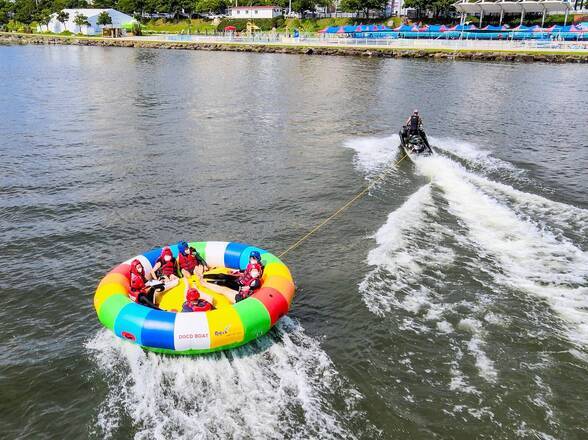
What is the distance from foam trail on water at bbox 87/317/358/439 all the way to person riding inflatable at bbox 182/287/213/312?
101 centimetres

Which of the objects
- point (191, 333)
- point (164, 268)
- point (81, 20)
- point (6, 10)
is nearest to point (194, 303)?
point (191, 333)

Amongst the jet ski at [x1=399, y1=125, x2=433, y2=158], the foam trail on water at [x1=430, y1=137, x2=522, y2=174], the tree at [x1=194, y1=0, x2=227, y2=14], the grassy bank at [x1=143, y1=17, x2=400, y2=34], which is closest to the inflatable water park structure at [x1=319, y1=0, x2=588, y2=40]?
the grassy bank at [x1=143, y1=17, x2=400, y2=34]

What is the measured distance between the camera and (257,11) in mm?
124250

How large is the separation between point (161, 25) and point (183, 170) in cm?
13032

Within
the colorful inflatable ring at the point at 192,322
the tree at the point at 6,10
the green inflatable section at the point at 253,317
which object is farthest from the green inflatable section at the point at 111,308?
the tree at the point at 6,10

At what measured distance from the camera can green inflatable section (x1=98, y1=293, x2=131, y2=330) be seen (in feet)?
32.8

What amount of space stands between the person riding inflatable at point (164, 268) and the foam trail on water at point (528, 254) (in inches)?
344

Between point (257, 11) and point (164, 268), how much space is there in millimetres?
124497

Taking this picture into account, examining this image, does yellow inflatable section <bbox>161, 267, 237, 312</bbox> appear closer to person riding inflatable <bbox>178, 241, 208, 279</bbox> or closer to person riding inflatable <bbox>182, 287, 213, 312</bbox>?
person riding inflatable <bbox>178, 241, 208, 279</bbox>

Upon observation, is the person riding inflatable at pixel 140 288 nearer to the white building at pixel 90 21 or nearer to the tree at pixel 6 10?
the white building at pixel 90 21

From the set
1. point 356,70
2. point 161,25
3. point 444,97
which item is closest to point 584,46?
point 356,70

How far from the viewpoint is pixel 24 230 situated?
16.4 m

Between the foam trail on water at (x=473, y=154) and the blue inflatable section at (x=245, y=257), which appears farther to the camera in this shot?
the foam trail on water at (x=473, y=154)

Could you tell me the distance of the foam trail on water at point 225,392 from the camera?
8828 millimetres
